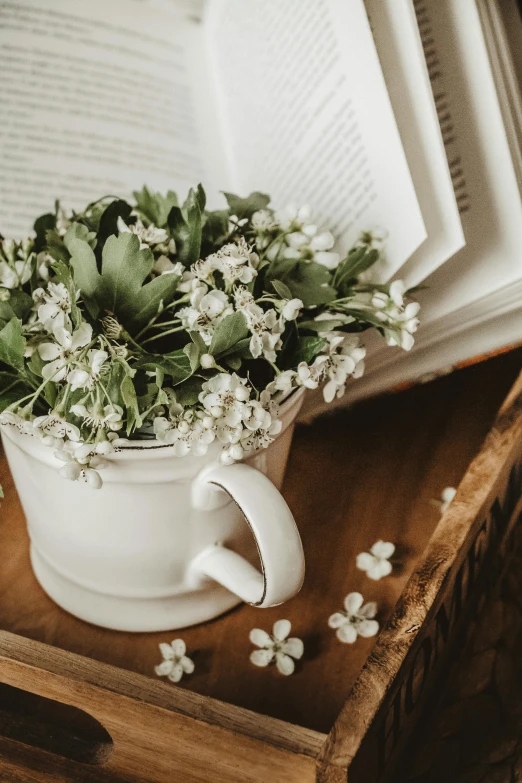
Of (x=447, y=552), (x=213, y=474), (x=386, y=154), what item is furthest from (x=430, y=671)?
(x=386, y=154)

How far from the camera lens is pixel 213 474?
1.15 ft

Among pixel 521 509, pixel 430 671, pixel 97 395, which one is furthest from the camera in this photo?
pixel 521 509

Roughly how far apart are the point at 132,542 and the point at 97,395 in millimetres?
114

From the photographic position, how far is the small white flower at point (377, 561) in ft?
1.65

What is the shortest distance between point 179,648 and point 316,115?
16.7 inches


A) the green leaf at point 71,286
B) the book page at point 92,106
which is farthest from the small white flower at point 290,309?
the book page at point 92,106

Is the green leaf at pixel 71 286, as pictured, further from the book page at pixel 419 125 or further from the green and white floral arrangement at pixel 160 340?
the book page at pixel 419 125

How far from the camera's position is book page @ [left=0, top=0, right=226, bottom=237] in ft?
→ 1.97

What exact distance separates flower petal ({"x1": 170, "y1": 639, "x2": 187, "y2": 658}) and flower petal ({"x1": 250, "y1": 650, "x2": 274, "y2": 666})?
47mm

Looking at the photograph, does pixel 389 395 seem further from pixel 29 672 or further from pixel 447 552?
pixel 29 672

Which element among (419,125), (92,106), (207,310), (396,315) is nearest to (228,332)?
(207,310)

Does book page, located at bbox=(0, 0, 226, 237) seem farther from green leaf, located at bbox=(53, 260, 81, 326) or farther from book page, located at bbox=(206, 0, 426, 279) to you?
green leaf, located at bbox=(53, 260, 81, 326)

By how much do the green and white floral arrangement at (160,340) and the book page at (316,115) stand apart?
87 mm

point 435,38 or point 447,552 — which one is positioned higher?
point 435,38
